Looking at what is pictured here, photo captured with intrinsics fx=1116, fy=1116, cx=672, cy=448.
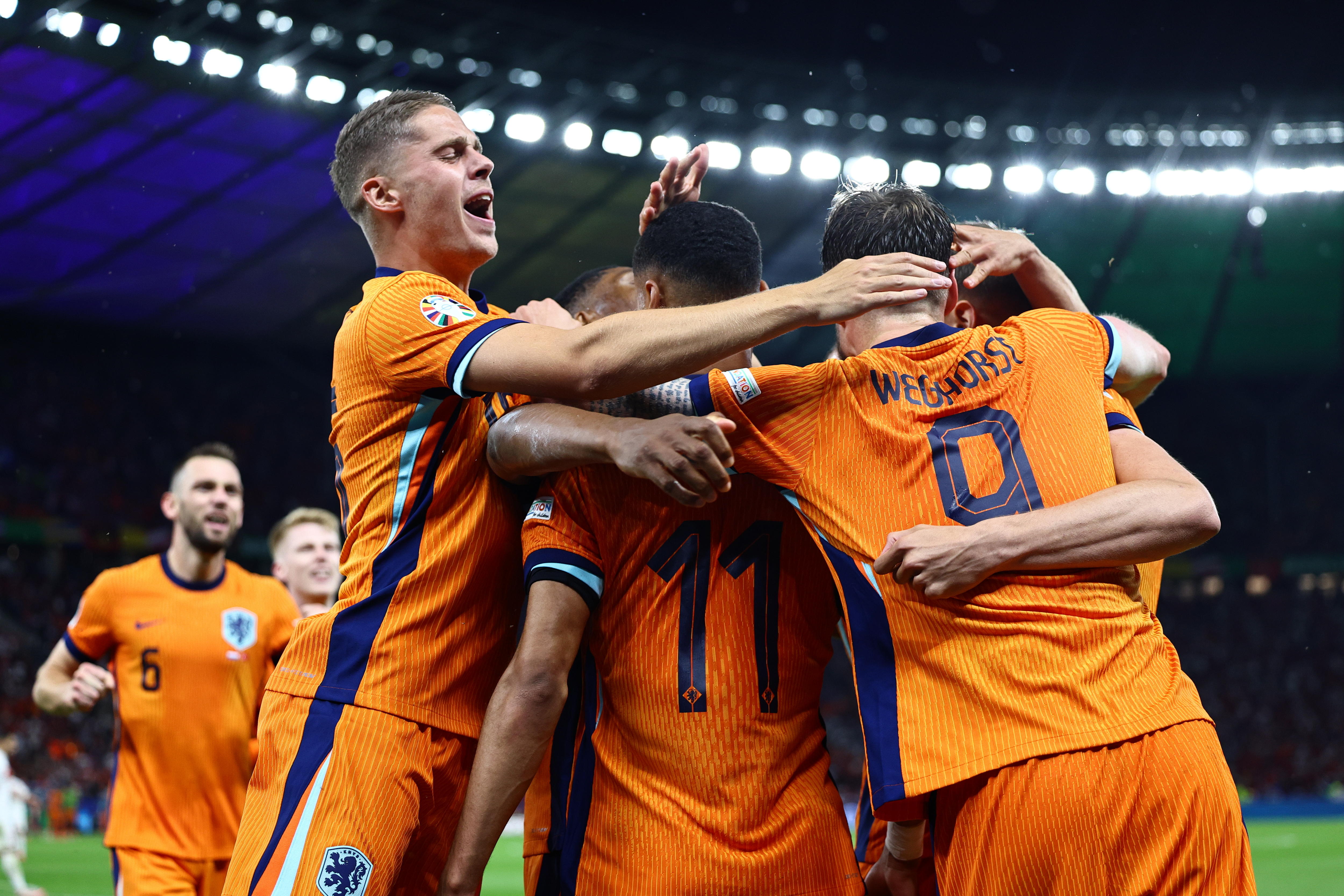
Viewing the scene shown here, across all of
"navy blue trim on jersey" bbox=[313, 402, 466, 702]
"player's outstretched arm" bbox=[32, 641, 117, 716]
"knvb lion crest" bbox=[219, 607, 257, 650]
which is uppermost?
"navy blue trim on jersey" bbox=[313, 402, 466, 702]

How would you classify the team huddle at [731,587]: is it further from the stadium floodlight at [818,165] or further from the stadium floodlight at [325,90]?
the stadium floodlight at [818,165]

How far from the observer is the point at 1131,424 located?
2762mm

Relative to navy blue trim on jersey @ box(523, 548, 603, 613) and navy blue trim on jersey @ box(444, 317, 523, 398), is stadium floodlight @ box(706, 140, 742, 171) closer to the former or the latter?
navy blue trim on jersey @ box(444, 317, 523, 398)

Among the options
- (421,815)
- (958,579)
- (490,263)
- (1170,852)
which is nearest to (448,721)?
(421,815)

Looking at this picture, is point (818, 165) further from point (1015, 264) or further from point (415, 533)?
point (415, 533)

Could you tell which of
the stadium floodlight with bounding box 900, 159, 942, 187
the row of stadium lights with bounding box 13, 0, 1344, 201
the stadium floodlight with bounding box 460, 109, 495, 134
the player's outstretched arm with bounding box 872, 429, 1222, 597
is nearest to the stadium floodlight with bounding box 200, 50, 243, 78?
the row of stadium lights with bounding box 13, 0, 1344, 201

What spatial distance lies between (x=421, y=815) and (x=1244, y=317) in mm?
31167

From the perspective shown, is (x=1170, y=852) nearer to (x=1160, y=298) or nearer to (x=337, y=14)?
(x=337, y=14)

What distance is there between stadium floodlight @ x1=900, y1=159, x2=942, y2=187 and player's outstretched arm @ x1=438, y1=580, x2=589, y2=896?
24713mm

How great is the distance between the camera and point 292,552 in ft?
20.3

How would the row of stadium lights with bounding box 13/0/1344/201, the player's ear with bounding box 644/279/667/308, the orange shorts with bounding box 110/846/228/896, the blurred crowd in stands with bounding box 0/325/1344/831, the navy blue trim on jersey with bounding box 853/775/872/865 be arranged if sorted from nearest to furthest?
the player's ear with bounding box 644/279/667/308 < the navy blue trim on jersey with bounding box 853/775/872/865 < the orange shorts with bounding box 110/846/228/896 < the row of stadium lights with bounding box 13/0/1344/201 < the blurred crowd in stands with bounding box 0/325/1344/831

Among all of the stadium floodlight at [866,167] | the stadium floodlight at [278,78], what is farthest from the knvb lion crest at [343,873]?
the stadium floodlight at [866,167]

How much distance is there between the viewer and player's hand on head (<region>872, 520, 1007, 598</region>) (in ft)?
7.45

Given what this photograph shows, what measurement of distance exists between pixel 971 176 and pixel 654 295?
82.6ft
